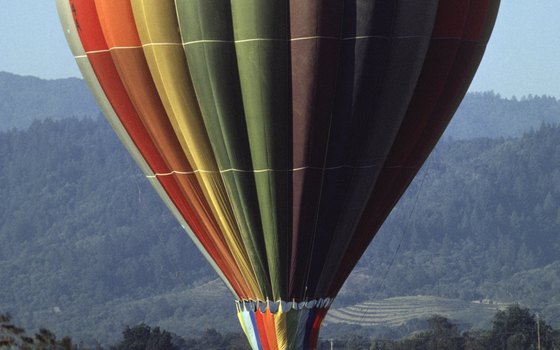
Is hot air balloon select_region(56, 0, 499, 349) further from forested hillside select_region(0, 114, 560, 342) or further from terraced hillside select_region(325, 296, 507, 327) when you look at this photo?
forested hillside select_region(0, 114, 560, 342)

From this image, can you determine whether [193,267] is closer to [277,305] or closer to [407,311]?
[407,311]

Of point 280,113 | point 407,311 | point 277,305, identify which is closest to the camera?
point 280,113

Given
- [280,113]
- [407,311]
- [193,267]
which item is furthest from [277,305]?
[193,267]

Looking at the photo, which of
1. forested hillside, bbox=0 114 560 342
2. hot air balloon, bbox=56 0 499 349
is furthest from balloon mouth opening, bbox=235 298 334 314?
forested hillside, bbox=0 114 560 342

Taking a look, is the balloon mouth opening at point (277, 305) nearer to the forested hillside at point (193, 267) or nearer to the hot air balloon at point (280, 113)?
the hot air balloon at point (280, 113)

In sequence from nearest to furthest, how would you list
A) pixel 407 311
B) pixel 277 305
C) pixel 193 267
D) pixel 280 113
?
1. pixel 280 113
2. pixel 277 305
3. pixel 407 311
4. pixel 193 267
